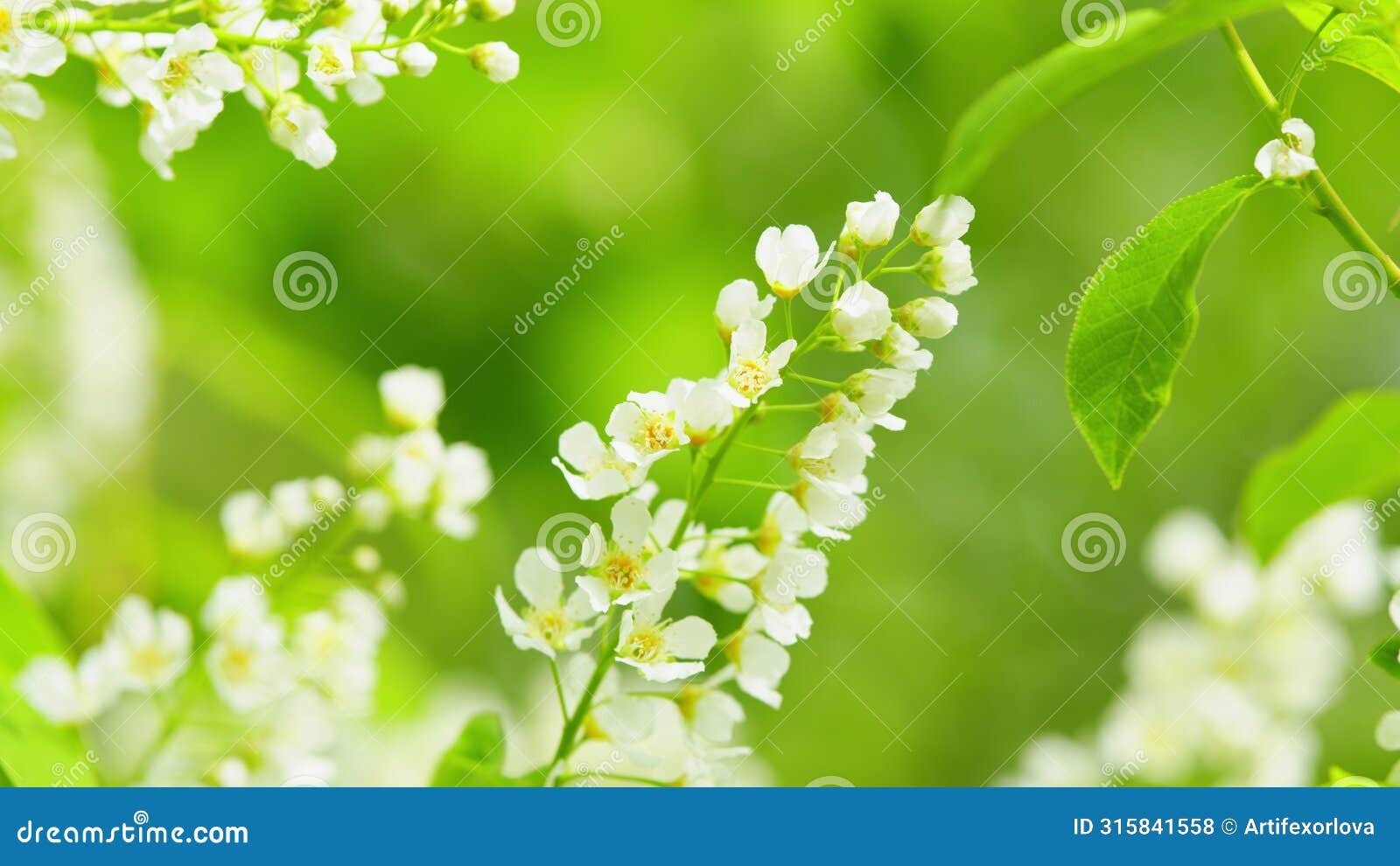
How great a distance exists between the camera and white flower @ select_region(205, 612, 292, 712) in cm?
127

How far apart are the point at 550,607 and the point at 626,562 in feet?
0.37

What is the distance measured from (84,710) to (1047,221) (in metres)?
2.37

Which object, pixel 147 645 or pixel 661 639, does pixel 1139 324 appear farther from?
pixel 147 645

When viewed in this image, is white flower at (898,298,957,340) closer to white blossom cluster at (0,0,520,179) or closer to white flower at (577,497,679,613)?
white flower at (577,497,679,613)

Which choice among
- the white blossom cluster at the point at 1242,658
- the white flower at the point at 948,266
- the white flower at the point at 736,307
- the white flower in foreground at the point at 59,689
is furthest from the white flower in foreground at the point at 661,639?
the white blossom cluster at the point at 1242,658

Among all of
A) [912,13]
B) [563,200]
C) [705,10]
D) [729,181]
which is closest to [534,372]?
[563,200]

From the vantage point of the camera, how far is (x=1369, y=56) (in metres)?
0.89

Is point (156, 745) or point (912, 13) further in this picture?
point (912, 13)

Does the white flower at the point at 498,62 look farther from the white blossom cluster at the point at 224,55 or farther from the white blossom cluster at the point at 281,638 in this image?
the white blossom cluster at the point at 281,638

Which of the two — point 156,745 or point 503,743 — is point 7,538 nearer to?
point 156,745

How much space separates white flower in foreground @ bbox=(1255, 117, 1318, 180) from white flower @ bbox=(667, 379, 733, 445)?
1.32ft

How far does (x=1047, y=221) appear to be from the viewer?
2.99 metres

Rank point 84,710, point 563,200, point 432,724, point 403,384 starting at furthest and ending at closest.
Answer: point 563,200 → point 432,724 → point 403,384 → point 84,710

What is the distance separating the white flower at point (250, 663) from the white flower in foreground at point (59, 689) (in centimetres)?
11
